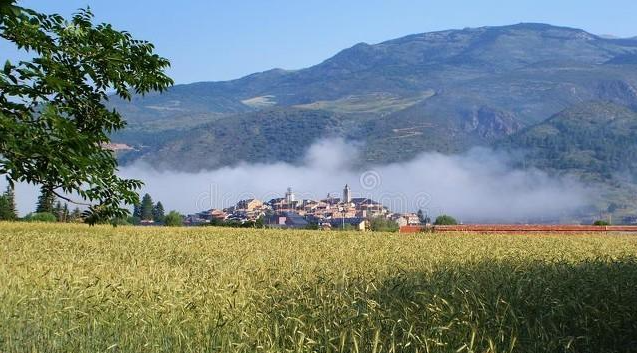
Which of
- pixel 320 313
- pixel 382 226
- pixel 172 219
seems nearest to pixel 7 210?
pixel 172 219

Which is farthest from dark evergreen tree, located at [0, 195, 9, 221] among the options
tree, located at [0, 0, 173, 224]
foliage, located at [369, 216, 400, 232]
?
tree, located at [0, 0, 173, 224]

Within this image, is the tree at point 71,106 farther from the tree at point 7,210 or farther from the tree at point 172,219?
the tree at point 172,219

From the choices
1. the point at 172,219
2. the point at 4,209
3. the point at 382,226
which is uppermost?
the point at 4,209

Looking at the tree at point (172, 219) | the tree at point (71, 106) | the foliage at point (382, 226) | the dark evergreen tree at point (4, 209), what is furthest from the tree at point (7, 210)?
the tree at point (71, 106)

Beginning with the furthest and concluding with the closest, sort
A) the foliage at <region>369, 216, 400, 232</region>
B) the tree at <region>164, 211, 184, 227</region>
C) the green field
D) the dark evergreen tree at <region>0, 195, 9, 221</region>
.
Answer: the tree at <region>164, 211, 184, 227</region>
the dark evergreen tree at <region>0, 195, 9, 221</region>
the foliage at <region>369, 216, 400, 232</region>
the green field

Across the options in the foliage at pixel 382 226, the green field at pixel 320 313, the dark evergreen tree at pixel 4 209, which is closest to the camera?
the green field at pixel 320 313

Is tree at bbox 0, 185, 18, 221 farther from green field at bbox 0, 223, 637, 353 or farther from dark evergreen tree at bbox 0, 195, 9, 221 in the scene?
green field at bbox 0, 223, 637, 353

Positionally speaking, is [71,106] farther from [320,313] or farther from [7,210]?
[7,210]

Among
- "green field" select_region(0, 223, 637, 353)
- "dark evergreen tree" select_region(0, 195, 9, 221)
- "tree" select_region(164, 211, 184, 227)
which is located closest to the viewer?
"green field" select_region(0, 223, 637, 353)

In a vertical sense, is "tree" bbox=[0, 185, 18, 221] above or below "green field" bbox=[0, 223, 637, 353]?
above

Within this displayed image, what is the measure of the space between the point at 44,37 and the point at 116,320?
550 centimetres

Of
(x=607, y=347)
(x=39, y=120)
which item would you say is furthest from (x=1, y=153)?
(x=607, y=347)

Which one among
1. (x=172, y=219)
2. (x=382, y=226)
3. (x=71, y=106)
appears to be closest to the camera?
(x=71, y=106)

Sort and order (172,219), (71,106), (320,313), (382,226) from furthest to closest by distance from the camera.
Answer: (172,219) → (382,226) → (71,106) → (320,313)
